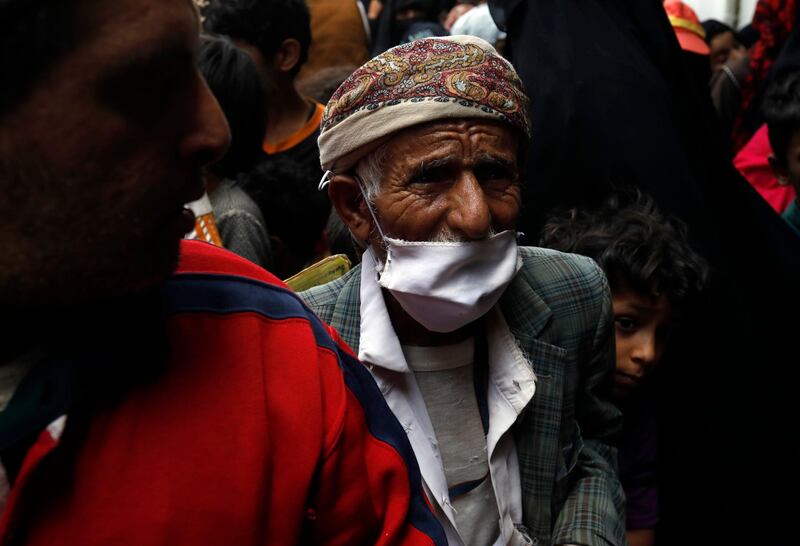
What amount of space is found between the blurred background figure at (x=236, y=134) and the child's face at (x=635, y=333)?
3.63 feet

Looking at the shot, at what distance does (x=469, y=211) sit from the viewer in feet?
5.74

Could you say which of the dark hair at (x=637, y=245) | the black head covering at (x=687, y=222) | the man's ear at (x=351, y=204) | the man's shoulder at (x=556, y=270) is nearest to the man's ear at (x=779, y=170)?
the black head covering at (x=687, y=222)

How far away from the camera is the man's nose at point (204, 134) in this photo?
0.94m

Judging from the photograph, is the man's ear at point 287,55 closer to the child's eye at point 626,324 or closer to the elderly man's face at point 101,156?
the child's eye at point 626,324

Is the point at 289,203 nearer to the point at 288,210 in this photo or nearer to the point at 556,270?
the point at 288,210

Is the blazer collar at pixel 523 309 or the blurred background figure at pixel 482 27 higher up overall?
the blazer collar at pixel 523 309

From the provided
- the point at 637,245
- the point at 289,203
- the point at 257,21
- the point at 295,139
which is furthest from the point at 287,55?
the point at 637,245

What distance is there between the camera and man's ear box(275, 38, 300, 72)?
4035 mm

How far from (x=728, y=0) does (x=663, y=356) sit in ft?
27.0

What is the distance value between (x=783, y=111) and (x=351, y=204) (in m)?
2.05

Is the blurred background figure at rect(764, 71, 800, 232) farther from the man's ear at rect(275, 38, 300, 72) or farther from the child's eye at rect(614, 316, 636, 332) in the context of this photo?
the man's ear at rect(275, 38, 300, 72)

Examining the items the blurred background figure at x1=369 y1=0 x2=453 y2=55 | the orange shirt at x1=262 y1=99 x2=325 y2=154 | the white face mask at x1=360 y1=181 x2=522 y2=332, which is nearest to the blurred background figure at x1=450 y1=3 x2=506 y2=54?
the blurred background figure at x1=369 y1=0 x2=453 y2=55

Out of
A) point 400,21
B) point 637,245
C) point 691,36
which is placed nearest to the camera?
point 637,245

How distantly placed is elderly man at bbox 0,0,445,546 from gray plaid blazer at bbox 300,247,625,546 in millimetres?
808
